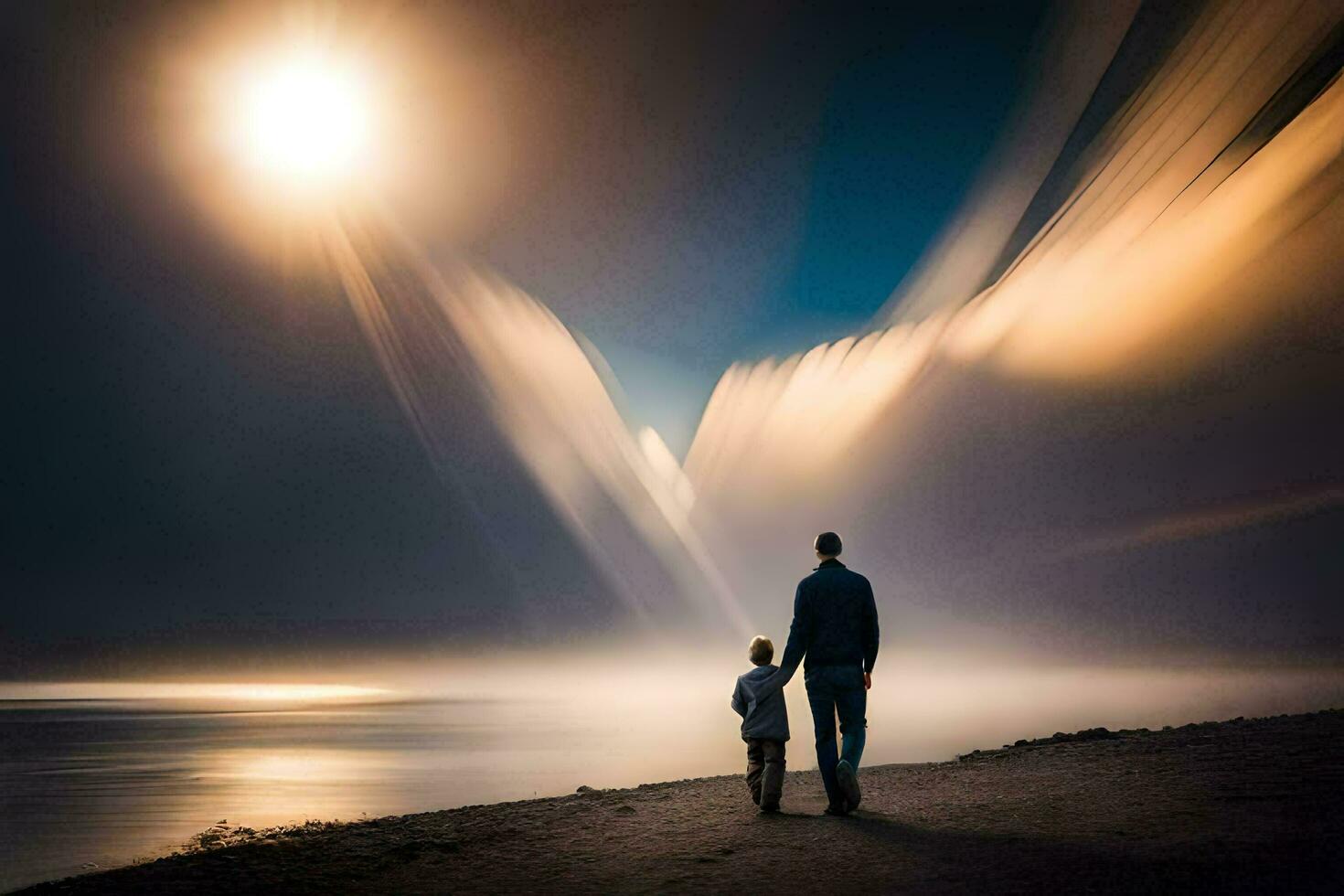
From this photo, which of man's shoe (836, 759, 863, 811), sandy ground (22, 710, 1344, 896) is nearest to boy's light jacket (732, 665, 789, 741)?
man's shoe (836, 759, 863, 811)

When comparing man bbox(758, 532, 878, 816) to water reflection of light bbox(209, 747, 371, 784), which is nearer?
man bbox(758, 532, 878, 816)

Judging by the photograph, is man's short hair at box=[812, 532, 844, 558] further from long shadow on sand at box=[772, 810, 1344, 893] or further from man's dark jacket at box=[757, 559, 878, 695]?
long shadow on sand at box=[772, 810, 1344, 893]

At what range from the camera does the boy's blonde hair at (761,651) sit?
8.55 m

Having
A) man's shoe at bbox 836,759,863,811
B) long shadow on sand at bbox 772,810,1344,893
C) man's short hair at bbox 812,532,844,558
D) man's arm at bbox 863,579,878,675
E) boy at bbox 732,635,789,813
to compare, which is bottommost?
long shadow on sand at bbox 772,810,1344,893

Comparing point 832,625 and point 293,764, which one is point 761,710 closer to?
point 832,625

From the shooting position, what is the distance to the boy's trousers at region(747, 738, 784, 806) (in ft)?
27.0

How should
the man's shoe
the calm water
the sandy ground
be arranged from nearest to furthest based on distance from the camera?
1. the sandy ground
2. the man's shoe
3. the calm water

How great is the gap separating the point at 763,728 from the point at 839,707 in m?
0.67

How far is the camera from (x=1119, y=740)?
1330 cm

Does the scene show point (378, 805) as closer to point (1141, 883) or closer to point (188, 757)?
point (1141, 883)

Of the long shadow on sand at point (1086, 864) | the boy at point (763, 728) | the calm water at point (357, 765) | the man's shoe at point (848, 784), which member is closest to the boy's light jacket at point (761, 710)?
the boy at point (763, 728)

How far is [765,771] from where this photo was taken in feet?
27.3

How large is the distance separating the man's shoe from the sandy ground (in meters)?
0.26

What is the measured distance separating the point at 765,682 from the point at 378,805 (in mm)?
8300
